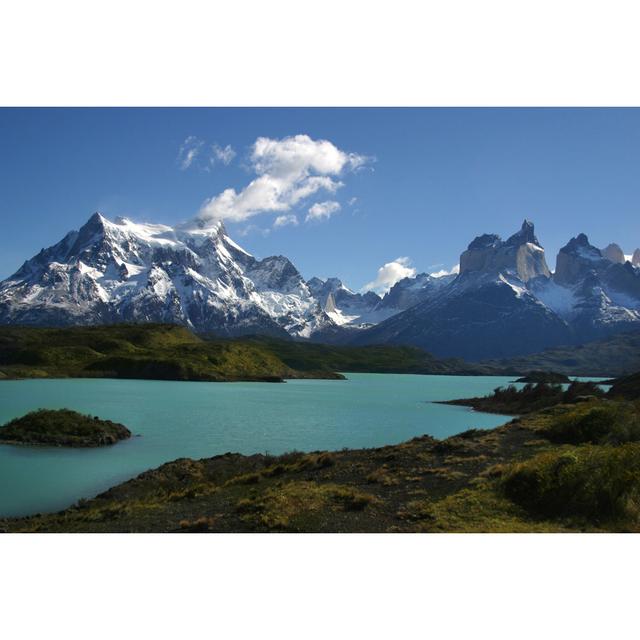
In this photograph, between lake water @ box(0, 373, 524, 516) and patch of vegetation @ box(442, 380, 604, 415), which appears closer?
lake water @ box(0, 373, 524, 516)

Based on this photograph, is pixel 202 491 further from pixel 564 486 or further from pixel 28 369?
pixel 28 369

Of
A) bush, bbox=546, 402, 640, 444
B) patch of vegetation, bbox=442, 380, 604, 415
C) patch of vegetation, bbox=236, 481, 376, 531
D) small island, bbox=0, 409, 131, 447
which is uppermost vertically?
bush, bbox=546, 402, 640, 444

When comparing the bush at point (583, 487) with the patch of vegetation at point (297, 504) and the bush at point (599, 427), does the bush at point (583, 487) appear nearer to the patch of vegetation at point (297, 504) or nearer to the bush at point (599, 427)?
the patch of vegetation at point (297, 504)

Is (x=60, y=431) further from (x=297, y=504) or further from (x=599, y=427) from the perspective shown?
(x=599, y=427)

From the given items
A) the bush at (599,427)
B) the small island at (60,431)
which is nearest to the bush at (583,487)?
the bush at (599,427)

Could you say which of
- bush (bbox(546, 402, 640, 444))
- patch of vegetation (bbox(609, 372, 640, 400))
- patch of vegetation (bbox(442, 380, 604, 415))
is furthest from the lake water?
bush (bbox(546, 402, 640, 444))

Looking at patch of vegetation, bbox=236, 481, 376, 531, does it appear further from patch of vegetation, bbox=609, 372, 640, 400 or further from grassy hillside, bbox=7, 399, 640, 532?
patch of vegetation, bbox=609, 372, 640, 400
